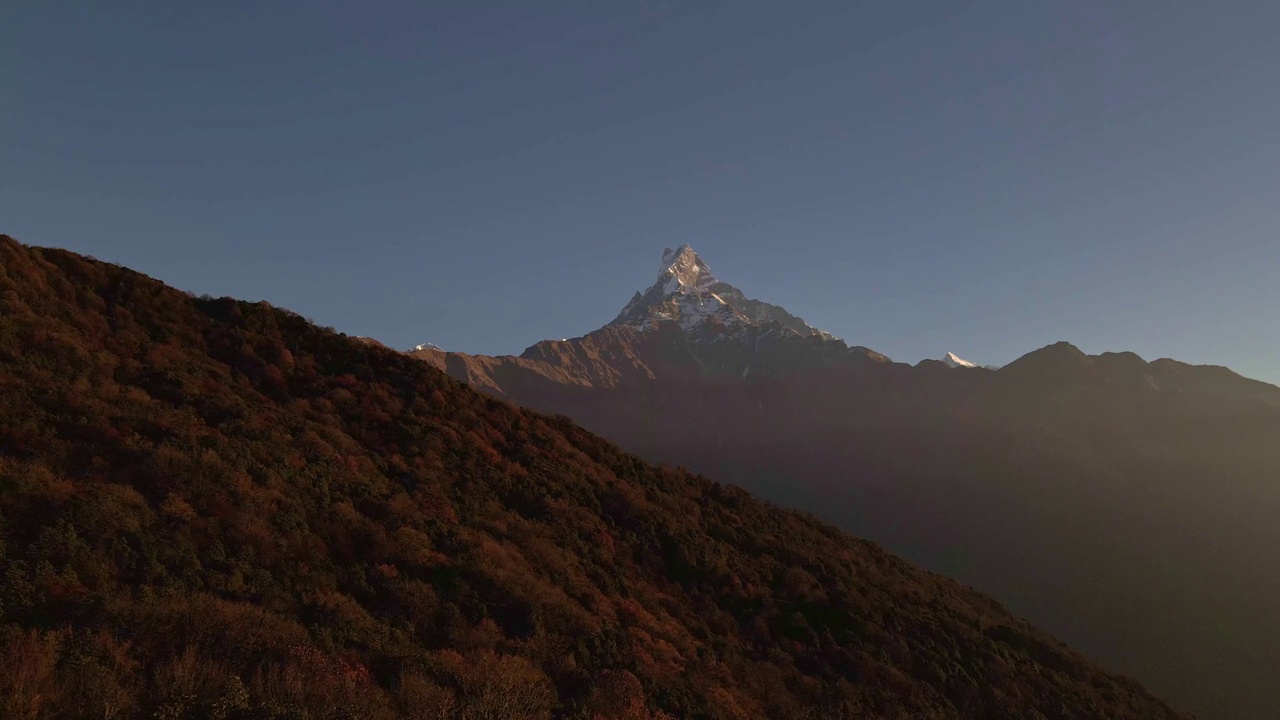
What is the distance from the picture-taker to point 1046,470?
325 ft

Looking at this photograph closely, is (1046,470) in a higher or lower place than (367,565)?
higher

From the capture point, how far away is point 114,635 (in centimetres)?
977

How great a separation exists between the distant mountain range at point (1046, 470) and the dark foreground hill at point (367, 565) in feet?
128

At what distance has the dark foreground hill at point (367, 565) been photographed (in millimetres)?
10312

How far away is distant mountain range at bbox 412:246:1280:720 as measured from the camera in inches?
2360

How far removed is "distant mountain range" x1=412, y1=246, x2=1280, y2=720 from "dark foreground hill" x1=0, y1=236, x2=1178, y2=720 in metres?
38.9

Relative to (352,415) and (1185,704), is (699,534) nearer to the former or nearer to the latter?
(352,415)

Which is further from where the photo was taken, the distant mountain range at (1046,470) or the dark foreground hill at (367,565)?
the distant mountain range at (1046,470)

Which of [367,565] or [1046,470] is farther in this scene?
[1046,470]

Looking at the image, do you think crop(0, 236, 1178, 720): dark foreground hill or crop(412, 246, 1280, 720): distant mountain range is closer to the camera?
crop(0, 236, 1178, 720): dark foreground hill

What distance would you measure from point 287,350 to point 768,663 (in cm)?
2173

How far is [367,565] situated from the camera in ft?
49.5

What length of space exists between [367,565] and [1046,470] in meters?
109

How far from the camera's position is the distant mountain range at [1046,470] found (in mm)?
59938
